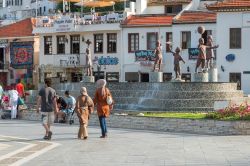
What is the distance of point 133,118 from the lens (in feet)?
78.6

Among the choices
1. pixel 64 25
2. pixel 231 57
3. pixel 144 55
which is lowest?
pixel 231 57

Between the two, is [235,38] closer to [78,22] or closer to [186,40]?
[186,40]

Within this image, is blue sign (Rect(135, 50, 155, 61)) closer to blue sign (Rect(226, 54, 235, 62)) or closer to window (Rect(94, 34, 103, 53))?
window (Rect(94, 34, 103, 53))

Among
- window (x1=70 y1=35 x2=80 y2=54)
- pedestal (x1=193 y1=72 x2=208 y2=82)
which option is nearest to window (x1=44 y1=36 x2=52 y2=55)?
window (x1=70 y1=35 x2=80 y2=54)

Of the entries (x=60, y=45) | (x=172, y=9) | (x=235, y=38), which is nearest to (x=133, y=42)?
(x=172, y=9)

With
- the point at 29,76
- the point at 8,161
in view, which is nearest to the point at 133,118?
the point at 8,161

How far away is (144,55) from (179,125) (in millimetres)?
29197

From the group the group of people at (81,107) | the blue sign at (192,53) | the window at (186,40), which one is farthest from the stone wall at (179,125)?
the window at (186,40)

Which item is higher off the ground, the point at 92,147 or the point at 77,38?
the point at 77,38

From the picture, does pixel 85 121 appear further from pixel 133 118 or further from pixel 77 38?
pixel 77 38

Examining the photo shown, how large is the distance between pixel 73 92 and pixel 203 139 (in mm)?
17350

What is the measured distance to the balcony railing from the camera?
5346cm

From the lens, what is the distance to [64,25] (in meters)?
56.2

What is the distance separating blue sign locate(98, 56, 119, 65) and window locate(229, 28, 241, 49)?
37.7ft
